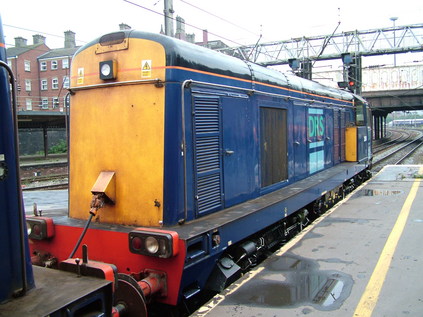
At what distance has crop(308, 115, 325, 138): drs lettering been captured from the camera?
8023 mm

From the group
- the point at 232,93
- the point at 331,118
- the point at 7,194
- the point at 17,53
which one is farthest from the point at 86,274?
the point at 17,53

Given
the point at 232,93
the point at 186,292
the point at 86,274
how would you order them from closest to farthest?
the point at 86,274 → the point at 186,292 → the point at 232,93

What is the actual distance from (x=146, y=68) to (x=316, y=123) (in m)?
5.31

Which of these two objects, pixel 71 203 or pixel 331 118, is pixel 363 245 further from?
pixel 331 118

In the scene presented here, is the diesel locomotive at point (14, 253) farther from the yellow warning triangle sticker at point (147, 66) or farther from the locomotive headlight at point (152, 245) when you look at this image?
the yellow warning triangle sticker at point (147, 66)

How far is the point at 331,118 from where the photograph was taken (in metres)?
9.73

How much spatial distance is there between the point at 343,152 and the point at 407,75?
104 ft

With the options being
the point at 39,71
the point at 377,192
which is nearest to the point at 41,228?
the point at 377,192

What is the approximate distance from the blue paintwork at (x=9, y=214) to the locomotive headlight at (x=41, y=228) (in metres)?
2.18

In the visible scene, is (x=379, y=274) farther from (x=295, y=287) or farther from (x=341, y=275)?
(x=295, y=287)

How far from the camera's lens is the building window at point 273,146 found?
5.95 meters

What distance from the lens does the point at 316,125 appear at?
8469mm

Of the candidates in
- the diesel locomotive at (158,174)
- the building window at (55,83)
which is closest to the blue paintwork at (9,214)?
the diesel locomotive at (158,174)

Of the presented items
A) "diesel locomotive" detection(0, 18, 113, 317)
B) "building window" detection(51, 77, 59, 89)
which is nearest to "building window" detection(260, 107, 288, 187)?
"diesel locomotive" detection(0, 18, 113, 317)
